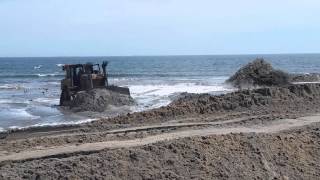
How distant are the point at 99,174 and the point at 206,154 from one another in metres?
2.52

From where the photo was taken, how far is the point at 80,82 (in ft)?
103

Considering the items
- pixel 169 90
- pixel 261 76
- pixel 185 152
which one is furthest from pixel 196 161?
pixel 169 90

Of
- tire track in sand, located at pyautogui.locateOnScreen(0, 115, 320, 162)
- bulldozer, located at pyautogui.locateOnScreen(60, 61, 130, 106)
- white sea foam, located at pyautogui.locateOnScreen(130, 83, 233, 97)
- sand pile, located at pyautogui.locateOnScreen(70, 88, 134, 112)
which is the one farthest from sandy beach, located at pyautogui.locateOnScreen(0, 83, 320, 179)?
white sea foam, located at pyautogui.locateOnScreen(130, 83, 233, 97)

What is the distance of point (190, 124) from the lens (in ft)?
57.4

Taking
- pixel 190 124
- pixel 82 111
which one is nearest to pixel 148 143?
pixel 190 124

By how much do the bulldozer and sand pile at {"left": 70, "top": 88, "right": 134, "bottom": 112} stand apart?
26.2 inches

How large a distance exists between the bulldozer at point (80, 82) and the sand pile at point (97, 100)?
67 centimetres

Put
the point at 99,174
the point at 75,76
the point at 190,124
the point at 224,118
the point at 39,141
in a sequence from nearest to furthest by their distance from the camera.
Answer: the point at 99,174
the point at 39,141
the point at 190,124
the point at 224,118
the point at 75,76

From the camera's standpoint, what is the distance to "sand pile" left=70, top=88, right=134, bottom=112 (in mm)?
28066

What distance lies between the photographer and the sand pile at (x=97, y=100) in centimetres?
2807

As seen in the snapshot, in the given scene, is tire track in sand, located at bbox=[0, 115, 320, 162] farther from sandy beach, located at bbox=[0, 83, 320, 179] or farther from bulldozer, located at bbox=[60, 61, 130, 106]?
bulldozer, located at bbox=[60, 61, 130, 106]

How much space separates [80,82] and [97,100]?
321cm

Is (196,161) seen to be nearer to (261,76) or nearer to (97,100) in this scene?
(97,100)

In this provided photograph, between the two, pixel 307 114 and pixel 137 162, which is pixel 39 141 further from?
pixel 307 114
